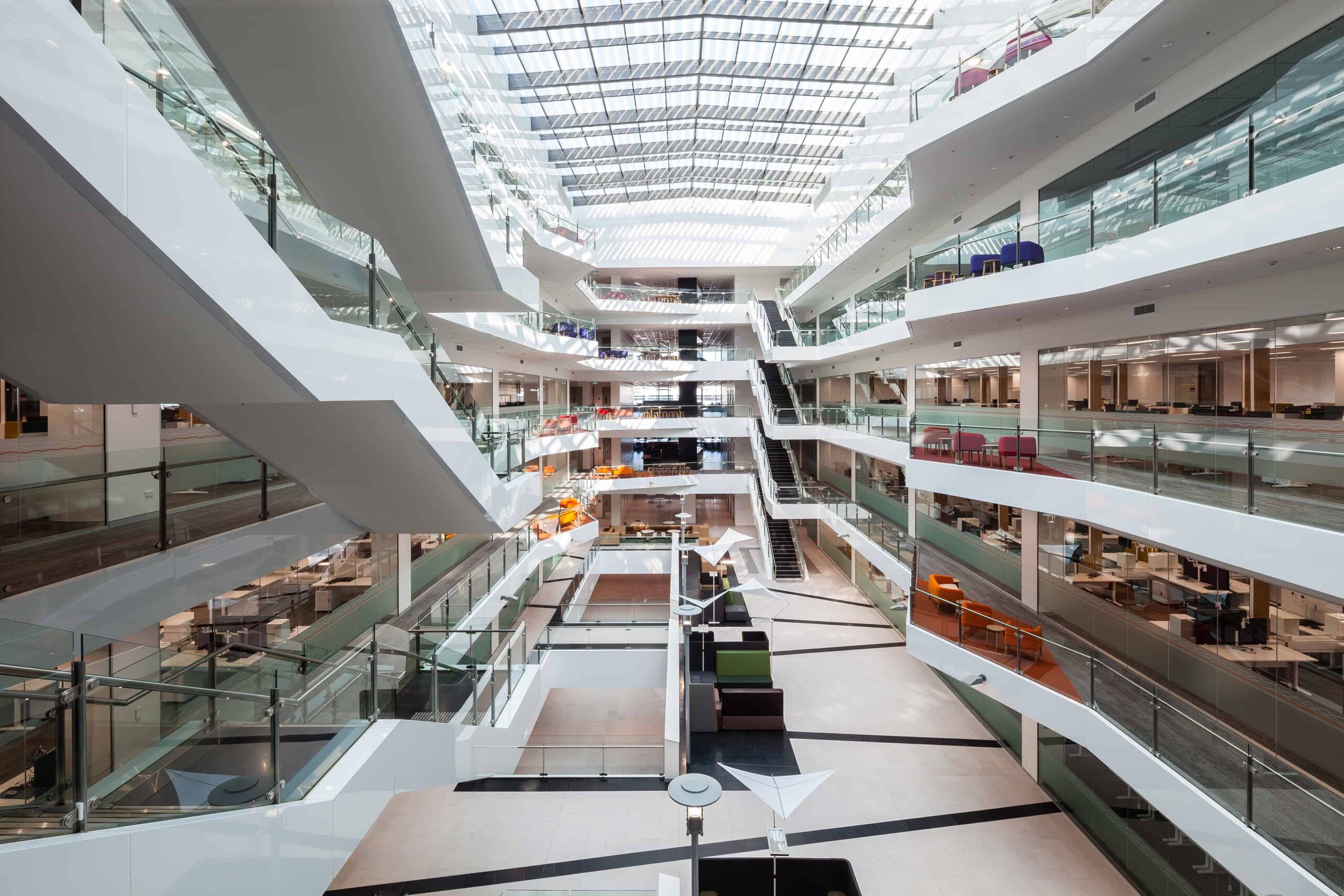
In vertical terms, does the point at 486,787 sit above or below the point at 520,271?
below

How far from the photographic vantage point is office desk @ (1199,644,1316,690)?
6.71 metres

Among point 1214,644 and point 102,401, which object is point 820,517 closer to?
point 1214,644

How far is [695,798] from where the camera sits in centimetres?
569

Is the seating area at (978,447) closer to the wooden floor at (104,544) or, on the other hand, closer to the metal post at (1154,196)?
the metal post at (1154,196)

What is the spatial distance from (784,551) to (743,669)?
29.5 feet

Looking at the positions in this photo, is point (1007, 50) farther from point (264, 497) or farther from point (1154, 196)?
point (264, 497)

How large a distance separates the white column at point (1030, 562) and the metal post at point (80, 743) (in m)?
12.1

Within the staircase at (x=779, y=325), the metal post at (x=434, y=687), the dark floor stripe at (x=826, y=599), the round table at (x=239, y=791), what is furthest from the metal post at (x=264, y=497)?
the staircase at (x=779, y=325)

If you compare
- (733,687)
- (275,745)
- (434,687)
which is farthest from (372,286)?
(733,687)

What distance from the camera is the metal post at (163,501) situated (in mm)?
6004

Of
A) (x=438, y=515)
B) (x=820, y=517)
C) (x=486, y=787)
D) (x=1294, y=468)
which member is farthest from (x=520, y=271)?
(x=820, y=517)

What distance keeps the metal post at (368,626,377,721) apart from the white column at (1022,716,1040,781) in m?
9.40

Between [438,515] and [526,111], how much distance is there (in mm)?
15915

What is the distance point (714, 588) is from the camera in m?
17.9
